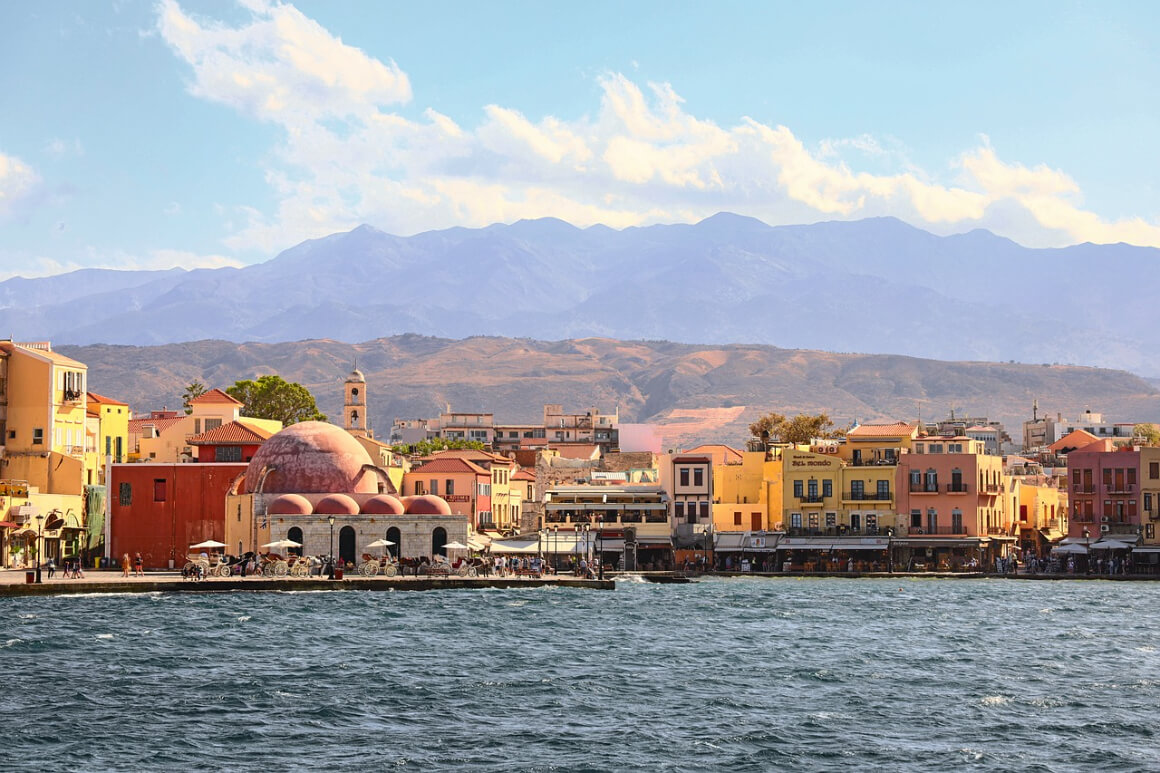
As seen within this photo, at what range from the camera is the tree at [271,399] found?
359 feet

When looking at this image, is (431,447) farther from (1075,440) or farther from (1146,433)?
(1146,433)

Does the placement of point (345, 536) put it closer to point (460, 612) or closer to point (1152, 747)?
point (460, 612)

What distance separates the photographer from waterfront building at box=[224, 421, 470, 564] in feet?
232

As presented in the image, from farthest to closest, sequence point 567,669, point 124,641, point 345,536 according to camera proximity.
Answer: point 345,536 → point 124,641 → point 567,669

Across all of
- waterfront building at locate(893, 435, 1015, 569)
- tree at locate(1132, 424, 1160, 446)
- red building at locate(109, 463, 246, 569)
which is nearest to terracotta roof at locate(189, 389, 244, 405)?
red building at locate(109, 463, 246, 569)

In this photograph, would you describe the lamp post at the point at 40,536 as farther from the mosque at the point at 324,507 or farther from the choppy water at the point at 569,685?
the choppy water at the point at 569,685

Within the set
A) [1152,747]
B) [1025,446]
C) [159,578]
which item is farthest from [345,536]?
[1025,446]

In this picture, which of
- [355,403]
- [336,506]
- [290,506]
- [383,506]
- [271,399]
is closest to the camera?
[290,506]

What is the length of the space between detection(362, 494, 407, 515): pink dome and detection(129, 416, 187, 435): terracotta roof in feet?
89.2

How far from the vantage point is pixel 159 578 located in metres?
64.8

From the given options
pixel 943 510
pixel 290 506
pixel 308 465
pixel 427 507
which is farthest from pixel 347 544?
pixel 943 510

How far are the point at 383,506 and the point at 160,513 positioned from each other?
390 inches

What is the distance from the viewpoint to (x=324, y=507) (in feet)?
234

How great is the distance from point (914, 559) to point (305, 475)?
3164 centimetres
